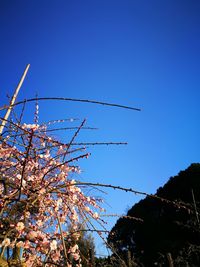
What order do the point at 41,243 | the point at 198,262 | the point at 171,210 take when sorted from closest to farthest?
the point at 41,243 < the point at 198,262 < the point at 171,210

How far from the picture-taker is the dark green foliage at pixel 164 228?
12.8m

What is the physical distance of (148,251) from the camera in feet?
47.7

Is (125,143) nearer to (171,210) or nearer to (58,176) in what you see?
(58,176)

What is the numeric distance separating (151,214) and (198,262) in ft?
17.4

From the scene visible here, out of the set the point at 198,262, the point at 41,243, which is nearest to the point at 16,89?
the point at 41,243

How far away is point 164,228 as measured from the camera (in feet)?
46.9

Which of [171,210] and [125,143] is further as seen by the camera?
[171,210]

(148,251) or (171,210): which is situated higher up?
(171,210)

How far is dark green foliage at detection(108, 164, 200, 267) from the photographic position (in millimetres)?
12844

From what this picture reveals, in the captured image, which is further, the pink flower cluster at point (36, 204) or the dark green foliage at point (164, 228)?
the dark green foliage at point (164, 228)

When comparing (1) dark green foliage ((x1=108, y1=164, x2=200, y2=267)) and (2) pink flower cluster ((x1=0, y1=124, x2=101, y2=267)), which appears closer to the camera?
(2) pink flower cluster ((x1=0, y1=124, x2=101, y2=267))

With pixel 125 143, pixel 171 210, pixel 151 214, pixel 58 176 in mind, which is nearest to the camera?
pixel 125 143

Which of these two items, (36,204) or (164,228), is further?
(164,228)

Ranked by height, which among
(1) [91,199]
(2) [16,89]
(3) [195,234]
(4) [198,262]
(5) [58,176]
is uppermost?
(2) [16,89]
